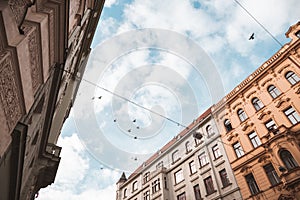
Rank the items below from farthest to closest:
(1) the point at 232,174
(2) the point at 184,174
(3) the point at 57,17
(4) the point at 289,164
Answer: (2) the point at 184,174, (1) the point at 232,174, (4) the point at 289,164, (3) the point at 57,17

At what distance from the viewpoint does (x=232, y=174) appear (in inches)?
671

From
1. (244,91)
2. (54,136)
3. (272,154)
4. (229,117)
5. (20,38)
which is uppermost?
(244,91)

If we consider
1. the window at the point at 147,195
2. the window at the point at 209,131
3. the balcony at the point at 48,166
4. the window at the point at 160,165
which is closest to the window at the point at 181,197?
the window at the point at 160,165

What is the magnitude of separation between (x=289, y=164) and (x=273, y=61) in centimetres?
935

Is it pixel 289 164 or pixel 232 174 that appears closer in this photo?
pixel 289 164

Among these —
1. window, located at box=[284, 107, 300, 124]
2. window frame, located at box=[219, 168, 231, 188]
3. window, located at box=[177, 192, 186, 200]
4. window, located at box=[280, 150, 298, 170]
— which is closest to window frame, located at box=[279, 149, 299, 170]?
window, located at box=[280, 150, 298, 170]

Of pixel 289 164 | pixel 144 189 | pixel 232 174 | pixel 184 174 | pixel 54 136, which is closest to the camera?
pixel 289 164

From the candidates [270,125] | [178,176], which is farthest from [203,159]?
[270,125]

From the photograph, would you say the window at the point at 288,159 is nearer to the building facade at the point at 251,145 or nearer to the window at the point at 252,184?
the building facade at the point at 251,145

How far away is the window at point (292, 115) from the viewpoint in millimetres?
14283

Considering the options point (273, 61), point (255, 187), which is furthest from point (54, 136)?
point (273, 61)

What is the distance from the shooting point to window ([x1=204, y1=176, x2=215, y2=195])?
18172 mm

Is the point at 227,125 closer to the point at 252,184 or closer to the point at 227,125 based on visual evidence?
the point at 227,125

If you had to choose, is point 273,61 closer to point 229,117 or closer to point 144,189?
point 229,117
